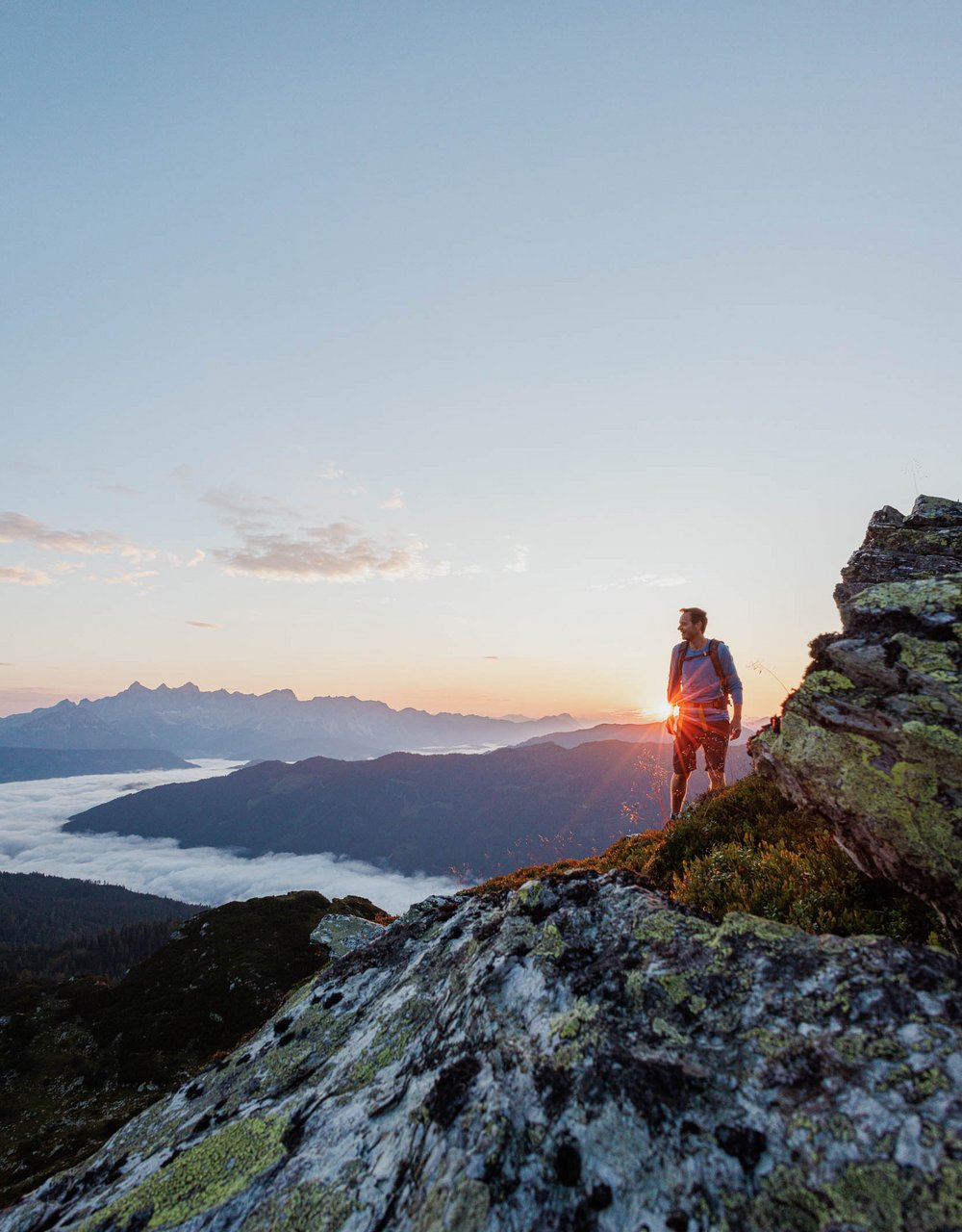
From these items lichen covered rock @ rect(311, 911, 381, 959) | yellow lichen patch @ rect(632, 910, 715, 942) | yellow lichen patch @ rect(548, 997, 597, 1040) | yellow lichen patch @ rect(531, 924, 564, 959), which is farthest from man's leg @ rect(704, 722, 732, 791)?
lichen covered rock @ rect(311, 911, 381, 959)

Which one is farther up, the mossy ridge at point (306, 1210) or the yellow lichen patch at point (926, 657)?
the yellow lichen patch at point (926, 657)

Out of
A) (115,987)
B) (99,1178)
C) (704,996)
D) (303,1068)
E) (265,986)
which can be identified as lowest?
(115,987)

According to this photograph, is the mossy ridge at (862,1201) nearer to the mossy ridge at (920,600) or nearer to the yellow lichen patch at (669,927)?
the yellow lichen patch at (669,927)

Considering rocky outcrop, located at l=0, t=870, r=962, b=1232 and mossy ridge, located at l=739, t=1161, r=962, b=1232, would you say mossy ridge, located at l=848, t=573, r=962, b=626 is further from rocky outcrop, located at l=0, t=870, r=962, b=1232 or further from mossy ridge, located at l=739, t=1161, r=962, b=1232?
mossy ridge, located at l=739, t=1161, r=962, b=1232

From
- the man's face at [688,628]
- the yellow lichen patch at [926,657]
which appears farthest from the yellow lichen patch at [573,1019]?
the man's face at [688,628]

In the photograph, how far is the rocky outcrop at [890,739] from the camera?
5.56 m

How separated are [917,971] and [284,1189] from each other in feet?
19.1

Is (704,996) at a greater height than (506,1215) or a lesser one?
greater

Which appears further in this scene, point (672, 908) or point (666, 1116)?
point (672, 908)

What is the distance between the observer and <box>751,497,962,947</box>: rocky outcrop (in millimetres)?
5559

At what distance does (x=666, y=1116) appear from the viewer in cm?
413

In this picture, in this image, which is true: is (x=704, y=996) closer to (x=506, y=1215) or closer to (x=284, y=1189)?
(x=506, y=1215)

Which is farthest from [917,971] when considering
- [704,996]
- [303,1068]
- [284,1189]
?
[303,1068]

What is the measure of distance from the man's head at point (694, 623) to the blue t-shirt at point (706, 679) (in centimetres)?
29
